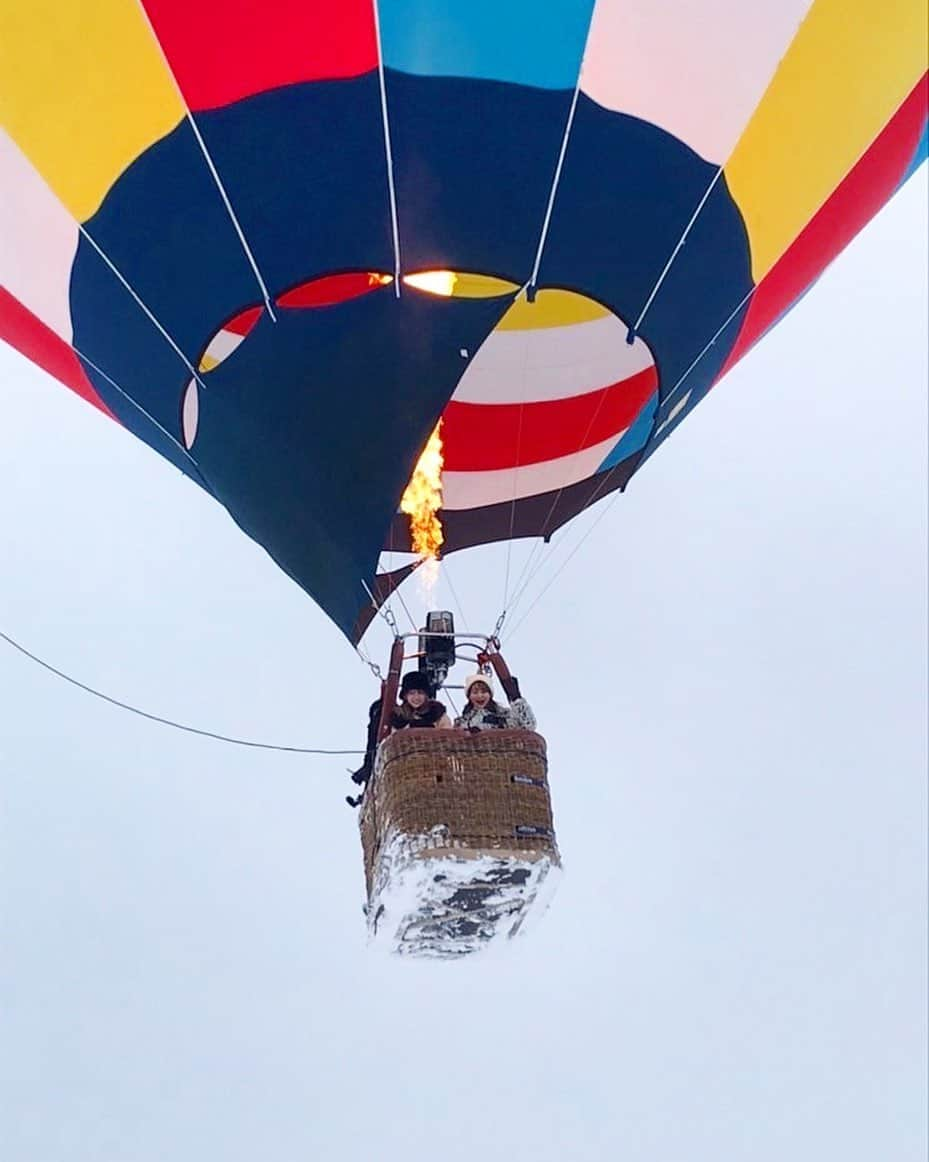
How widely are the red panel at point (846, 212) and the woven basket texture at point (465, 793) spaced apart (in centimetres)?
184

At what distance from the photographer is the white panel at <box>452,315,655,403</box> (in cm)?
549

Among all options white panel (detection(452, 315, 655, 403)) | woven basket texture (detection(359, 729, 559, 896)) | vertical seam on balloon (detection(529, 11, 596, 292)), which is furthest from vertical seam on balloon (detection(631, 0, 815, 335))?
woven basket texture (detection(359, 729, 559, 896))

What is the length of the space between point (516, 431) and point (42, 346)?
176 centimetres

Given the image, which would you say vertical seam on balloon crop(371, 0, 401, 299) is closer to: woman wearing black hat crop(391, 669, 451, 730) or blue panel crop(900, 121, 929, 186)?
woman wearing black hat crop(391, 669, 451, 730)

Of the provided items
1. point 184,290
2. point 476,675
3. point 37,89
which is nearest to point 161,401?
point 184,290

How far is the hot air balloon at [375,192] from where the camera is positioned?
166 inches

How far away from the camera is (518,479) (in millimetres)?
6141

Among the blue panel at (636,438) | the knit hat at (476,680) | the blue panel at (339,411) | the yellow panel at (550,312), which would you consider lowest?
the knit hat at (476,680)

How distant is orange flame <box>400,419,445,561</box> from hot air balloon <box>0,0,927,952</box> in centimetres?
102

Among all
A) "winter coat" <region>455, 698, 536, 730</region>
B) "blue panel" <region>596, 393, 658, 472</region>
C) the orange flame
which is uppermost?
"blue panel" <region>596, 393, 658, 472</region>

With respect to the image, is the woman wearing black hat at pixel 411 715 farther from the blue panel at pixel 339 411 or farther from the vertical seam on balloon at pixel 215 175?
the vertical seam on balloon at pixel 215 175

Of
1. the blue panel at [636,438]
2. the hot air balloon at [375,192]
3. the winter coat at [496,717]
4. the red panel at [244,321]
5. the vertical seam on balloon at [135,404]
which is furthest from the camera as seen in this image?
the blue panel at [636,438]

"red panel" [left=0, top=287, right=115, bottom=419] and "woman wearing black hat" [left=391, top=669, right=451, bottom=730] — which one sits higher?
"red panel" [left=0, top=287, right=115, bottom=419]

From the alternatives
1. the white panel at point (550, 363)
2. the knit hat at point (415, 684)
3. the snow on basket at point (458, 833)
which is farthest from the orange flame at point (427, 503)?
the snow on basket at point (458, 833)
